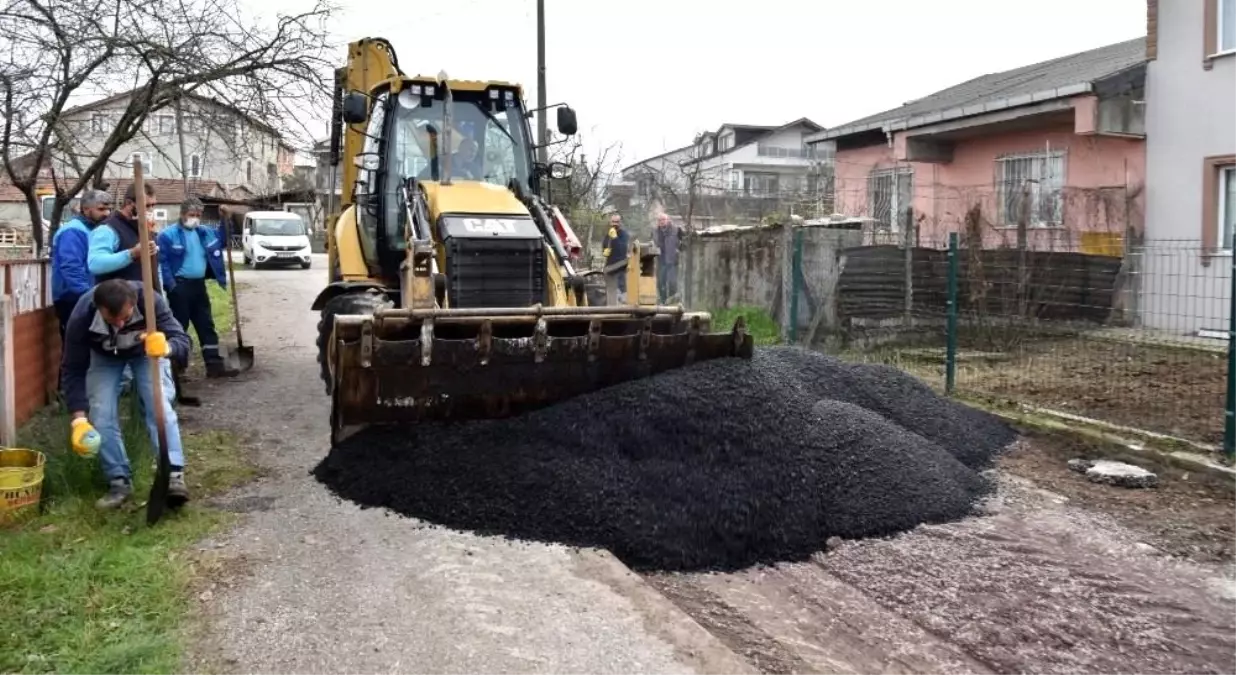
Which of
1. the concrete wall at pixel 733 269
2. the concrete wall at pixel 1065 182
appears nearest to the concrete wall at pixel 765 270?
the concrete wall at pixel 733 269

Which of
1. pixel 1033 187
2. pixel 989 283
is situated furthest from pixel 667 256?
pixel 1033 187

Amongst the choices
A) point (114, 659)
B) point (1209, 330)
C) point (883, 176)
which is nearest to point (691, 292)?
point (883, 176)

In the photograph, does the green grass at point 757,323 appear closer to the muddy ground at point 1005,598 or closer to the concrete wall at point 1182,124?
the concrete wall at point 1182,124

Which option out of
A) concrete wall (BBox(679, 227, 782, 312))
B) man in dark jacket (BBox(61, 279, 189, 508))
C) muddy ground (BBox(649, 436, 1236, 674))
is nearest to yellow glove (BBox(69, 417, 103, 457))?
man in dark jacket (BBox(61, 279, 189, 508))

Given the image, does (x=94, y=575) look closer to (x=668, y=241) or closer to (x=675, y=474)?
(x=675, y=474)

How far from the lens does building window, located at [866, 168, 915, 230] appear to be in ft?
59.6

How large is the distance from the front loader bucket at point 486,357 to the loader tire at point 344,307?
844mm

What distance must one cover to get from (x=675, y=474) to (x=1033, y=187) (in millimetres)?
11913

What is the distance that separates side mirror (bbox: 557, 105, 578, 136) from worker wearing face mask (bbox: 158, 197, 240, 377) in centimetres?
364

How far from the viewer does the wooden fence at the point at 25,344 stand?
248 inches

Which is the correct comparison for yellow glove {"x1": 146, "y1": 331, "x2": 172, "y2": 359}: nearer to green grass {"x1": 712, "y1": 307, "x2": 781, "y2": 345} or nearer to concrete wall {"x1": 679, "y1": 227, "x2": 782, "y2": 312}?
green grass {"x1": 712, "y1": 307, "x2": 781, "y2": 345}

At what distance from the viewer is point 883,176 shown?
62.5ft

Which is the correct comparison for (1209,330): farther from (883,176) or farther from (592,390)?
(883,176)

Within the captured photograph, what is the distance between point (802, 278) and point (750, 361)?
635 cm
